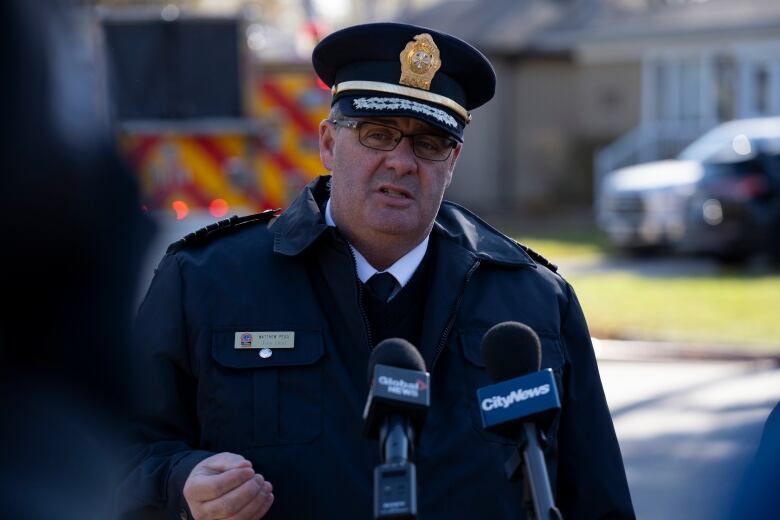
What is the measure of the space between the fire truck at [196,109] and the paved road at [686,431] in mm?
3094

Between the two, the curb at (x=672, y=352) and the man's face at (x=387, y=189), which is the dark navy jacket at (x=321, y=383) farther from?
the curb at (x=672, y=352)

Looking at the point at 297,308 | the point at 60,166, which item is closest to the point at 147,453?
the point at 297,308

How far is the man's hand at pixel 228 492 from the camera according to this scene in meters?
2.66

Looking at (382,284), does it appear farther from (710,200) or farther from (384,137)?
(710,200)

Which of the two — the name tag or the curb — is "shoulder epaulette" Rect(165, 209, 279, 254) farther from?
the curb

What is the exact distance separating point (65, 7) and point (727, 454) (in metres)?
5.27

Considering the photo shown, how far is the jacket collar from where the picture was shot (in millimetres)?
3125

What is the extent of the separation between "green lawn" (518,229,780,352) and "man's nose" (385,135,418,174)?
26.6 ft

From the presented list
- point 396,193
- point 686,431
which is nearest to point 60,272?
point 396,193

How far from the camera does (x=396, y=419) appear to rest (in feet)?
6.72

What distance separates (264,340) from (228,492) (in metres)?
0.44

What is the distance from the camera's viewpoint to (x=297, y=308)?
306 centimetres

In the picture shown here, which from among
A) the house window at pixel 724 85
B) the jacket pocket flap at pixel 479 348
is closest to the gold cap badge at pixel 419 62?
the jacket pocket flap at pixel 479 348

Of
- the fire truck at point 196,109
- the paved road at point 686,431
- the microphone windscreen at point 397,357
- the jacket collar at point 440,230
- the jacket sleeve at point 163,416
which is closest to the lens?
the microphone windscreen at point 397,357
